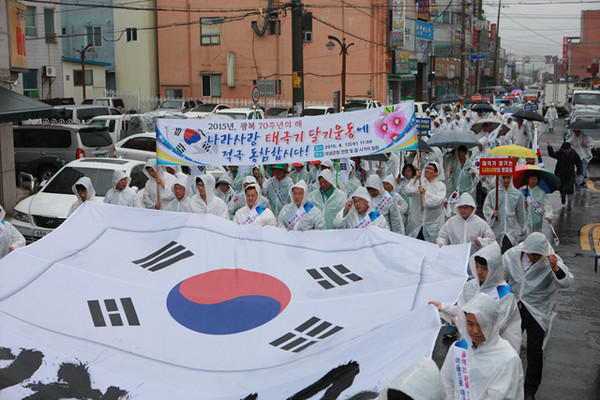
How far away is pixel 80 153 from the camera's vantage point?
18375mm

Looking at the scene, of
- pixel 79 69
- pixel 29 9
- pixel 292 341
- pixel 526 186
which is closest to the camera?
pixel 292 341

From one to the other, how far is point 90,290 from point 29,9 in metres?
30.0

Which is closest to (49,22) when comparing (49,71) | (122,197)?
(49,71)

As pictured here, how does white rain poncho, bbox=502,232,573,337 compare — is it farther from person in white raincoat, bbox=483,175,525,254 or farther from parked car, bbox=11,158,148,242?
parked car, bbox=11,158,148,242

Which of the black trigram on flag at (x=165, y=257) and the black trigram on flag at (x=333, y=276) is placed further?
the black trigram on flag at (x=165, y=257)

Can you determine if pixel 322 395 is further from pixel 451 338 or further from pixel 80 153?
pixel 80 153

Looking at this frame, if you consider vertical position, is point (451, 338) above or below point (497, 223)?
below

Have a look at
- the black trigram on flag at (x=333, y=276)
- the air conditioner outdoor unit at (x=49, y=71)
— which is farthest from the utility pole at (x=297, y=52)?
the air conditioner outdoor unit at (x=49, y=71)

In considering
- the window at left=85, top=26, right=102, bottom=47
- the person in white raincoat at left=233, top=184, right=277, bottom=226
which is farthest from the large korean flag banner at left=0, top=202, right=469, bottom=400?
the window at left=85, top=26, right=102, bottom=47

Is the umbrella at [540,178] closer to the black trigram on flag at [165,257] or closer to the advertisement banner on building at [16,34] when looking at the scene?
the black trigram on flag at [165,257]

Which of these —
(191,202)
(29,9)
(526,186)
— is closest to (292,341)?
(191,202)

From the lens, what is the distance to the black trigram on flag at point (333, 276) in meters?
6.73

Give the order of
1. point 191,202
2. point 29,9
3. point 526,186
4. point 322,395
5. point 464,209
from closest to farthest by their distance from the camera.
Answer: point 322,395
point 464,209
point 191,202
point 526,186
point 29,9

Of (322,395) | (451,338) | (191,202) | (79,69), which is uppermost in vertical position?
(79,69)
